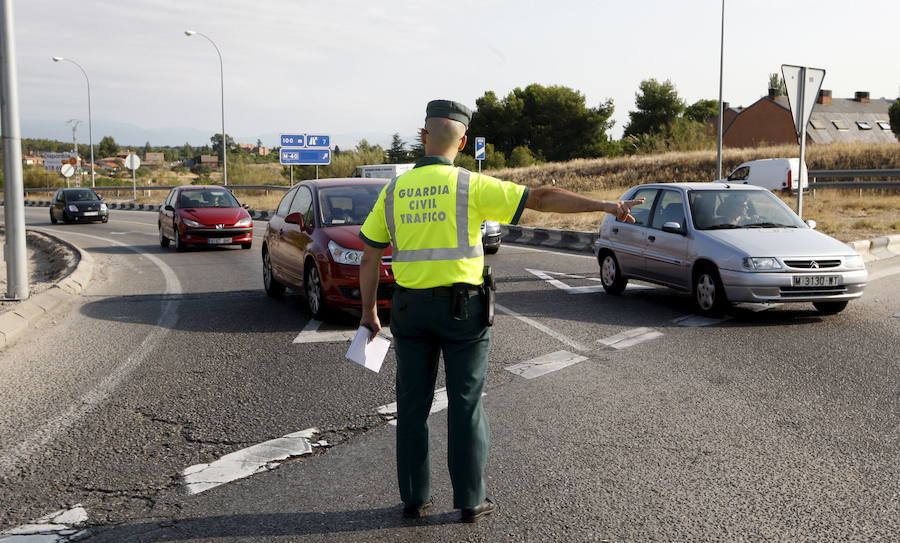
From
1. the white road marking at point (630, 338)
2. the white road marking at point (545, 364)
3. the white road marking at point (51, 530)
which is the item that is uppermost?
the white road marking at point (630, 338)

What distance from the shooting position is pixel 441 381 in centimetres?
679

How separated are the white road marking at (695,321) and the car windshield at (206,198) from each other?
1348 centimetres

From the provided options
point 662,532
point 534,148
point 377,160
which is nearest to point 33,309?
point 662,532

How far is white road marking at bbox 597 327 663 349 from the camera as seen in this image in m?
8.20

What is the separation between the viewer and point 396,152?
63094mm

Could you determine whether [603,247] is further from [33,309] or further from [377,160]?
[377,160]

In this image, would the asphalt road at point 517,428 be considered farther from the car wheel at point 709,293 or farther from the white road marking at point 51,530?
the car wheel at point 709,293

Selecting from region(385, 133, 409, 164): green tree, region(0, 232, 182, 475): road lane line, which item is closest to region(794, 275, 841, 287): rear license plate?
region(0, 232, 182, 475): road lane line

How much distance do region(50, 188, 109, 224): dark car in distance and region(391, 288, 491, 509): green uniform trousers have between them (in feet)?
108

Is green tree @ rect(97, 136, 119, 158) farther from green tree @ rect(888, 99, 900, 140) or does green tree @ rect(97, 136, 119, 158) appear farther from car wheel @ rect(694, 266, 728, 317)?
car wheel @ rect(694, 266, 728, 317)

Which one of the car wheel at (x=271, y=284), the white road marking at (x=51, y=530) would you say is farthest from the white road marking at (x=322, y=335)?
the white road marking at (x=51, y=530)

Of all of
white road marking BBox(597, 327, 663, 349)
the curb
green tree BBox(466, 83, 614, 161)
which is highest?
green tree BBox(466, 83, 614, 161)

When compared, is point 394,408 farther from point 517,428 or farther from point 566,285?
point 566,285

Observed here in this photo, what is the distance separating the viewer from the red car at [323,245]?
943 cm
